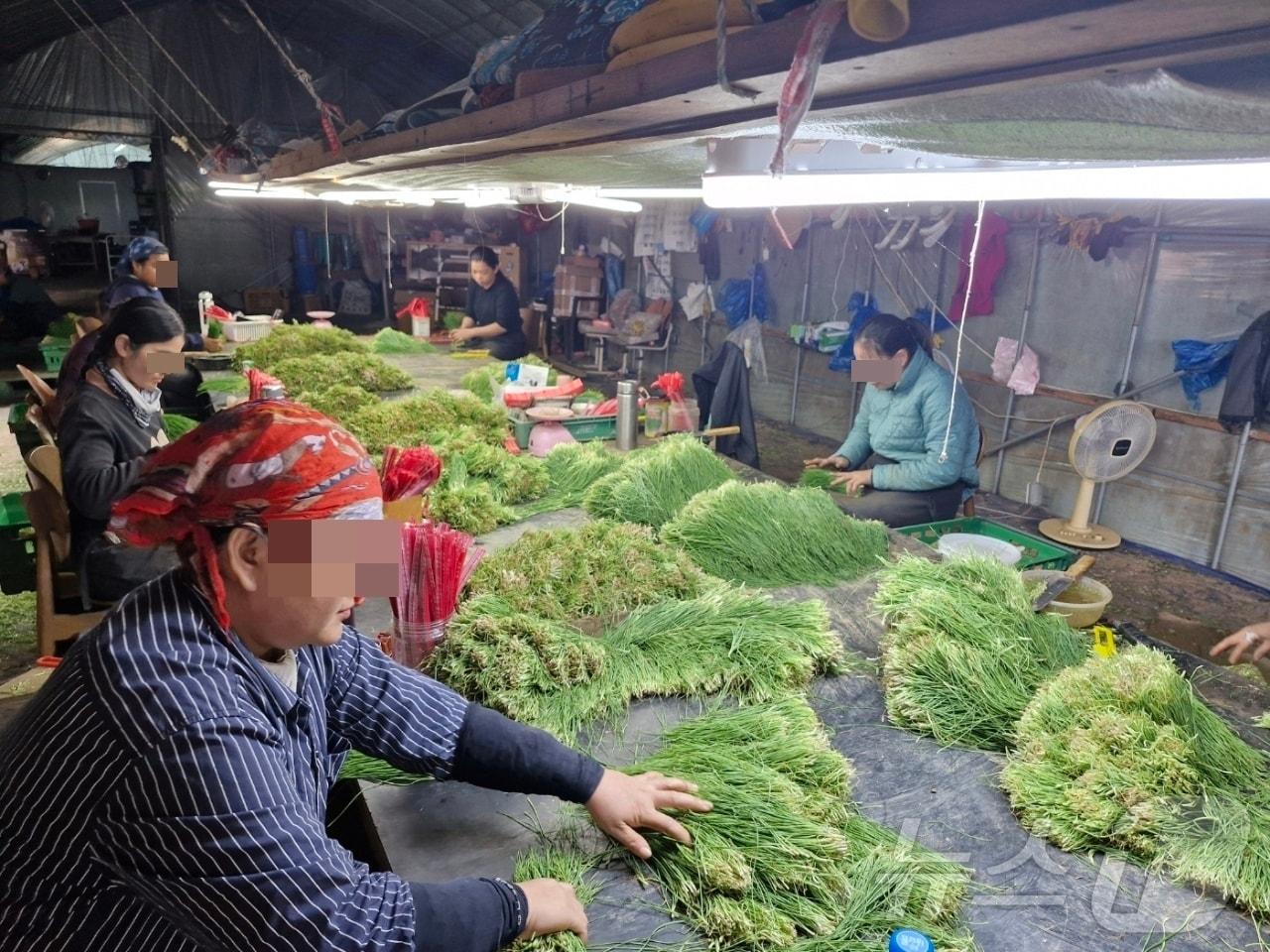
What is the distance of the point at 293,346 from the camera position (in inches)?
269

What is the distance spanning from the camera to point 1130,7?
0.75 metres

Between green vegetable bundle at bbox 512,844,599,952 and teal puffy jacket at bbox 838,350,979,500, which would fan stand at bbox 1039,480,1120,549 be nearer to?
teal puffy jacket at bbox 838,350,979,500

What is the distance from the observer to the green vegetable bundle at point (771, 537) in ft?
9.55

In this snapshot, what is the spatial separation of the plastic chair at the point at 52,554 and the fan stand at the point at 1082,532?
276 inches

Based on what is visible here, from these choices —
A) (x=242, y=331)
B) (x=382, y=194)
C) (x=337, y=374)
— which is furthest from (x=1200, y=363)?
(x=242, y=331)

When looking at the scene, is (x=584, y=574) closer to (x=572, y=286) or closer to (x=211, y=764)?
(x=211, y=764)

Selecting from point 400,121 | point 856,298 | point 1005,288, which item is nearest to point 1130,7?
point 400,121

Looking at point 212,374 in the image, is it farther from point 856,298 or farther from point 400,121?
point 856,298

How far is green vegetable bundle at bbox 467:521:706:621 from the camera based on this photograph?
2.43 meters

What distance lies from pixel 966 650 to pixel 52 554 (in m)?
3.93

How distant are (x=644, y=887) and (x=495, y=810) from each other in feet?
1.26

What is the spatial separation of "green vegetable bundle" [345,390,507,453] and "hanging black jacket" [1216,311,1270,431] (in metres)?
5.44

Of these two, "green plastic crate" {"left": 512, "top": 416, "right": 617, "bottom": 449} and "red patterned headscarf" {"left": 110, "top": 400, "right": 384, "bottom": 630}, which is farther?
"green plastic crate" {"left": 512, "top": 416, "right": 617, "bottom": 449}

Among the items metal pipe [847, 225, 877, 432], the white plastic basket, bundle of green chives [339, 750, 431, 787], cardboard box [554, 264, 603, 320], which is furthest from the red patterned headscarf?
cardboard box [554, 264, 603, 320]
